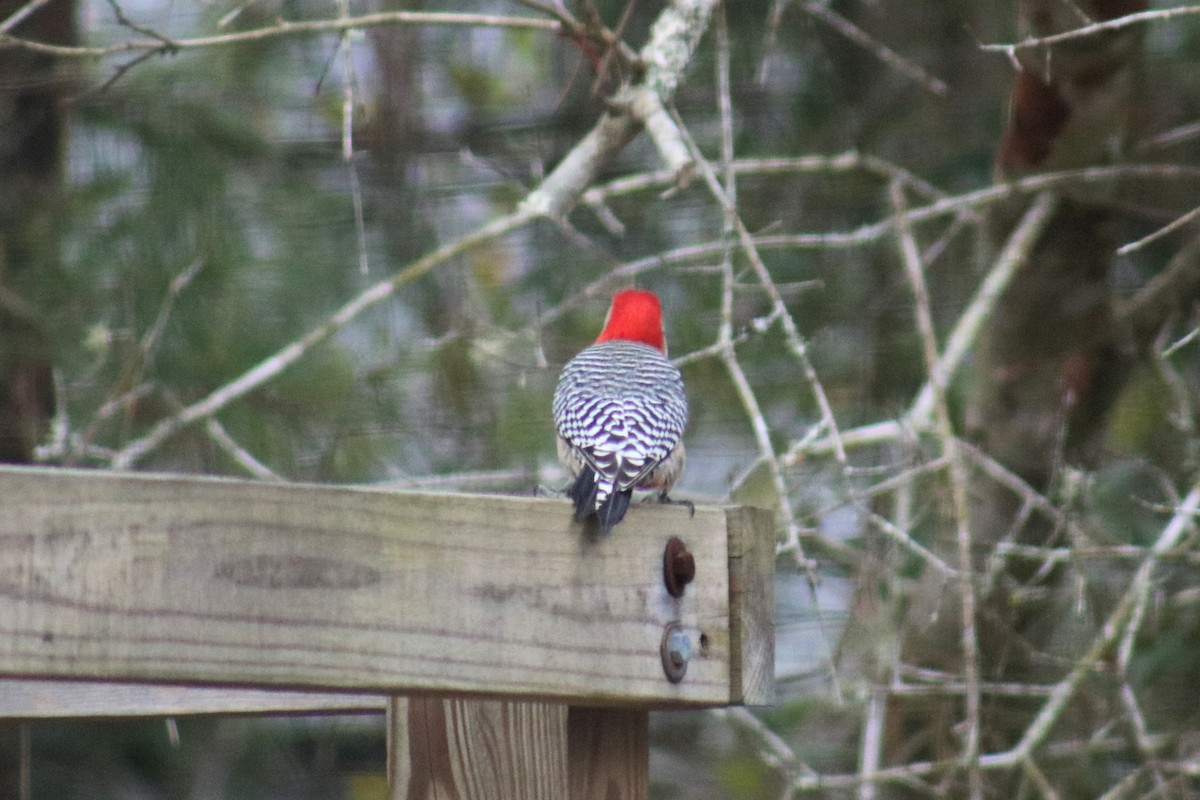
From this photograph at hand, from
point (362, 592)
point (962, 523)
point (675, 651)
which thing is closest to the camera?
point (362, 592)

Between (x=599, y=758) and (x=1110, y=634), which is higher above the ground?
(x=1110, y=634)

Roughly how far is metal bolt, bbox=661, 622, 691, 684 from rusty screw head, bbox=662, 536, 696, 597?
41 mm

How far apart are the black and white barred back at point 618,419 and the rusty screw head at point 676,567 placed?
0.07m

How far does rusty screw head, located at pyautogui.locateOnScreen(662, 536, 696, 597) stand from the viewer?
1.69 metres

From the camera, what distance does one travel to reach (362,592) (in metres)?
1.40

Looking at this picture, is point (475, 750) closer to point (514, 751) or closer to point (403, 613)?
point (514, 751)

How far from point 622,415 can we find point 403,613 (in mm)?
1021

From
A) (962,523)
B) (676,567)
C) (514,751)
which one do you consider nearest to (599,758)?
(514,751)

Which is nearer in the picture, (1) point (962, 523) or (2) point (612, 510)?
(2) point (612, 510)

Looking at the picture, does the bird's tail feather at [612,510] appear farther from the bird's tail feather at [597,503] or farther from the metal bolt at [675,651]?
the metal bolt at [675,651]

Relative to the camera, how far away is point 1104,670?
11.5ft

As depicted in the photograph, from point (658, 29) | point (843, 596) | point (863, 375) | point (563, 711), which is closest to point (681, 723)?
point (843, 596)

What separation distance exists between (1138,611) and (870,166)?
1.25m

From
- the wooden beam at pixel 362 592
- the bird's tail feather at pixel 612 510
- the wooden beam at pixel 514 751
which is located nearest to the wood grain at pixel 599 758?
the wooden beam at pixel 514 751
